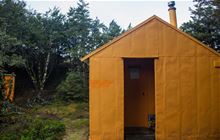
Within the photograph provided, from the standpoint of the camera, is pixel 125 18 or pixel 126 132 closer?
pixel 126 132

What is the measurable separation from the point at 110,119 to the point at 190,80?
249 centimetres

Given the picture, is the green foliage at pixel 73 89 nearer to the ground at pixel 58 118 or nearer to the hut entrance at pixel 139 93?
the ground at pixel 58 118

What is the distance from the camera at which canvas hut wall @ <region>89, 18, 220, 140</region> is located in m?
6.81

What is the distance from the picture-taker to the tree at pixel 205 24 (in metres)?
11.9

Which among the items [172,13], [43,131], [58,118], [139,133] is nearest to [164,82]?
[139,133]

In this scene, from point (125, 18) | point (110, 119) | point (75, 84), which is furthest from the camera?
point (125, 18)

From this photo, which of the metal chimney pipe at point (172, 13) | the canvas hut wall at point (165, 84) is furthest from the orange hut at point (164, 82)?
the metal chimney pipe at point (172, 13)

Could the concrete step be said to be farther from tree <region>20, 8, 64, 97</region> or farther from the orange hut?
tree <region>20, 8, 64, 97</region>

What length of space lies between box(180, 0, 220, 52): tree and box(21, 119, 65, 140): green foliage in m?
7.95

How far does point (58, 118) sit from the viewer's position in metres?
9.95

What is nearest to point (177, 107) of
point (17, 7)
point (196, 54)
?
point (196, 54)

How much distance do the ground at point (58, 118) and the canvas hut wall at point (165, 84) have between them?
1.26 metres

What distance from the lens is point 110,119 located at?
6805mm

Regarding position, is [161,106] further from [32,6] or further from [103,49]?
[32,6]
